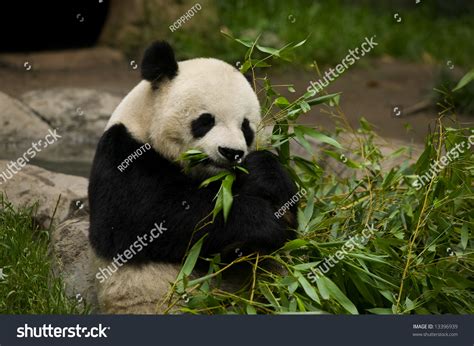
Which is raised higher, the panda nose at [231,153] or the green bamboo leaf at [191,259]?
the panda nose at [231,153]

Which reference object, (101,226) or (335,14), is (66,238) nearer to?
(101,226)

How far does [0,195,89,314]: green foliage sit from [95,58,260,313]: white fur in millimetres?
308

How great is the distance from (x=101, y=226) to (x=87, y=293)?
693 mm

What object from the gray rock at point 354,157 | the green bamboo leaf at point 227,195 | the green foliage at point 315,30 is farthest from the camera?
the green foliage at point 315,30

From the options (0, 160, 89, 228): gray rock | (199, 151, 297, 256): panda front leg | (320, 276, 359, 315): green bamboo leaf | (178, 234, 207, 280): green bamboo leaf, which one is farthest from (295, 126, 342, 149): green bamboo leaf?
(0, 160, 89, 228): gray rock

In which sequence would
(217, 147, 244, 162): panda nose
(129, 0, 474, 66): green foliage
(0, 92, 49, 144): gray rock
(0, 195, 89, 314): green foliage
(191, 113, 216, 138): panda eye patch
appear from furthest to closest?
1. (129, 0, 474, 66): green foliage
2. (0, 92, 49, 144): gray rock
3. (0, 195, 89, 314): green foliage
4. (191, 113, 216, 138): panda eye patch
5. (217, 147, 244, 162): panda nose

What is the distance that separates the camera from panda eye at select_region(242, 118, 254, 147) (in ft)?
14.1

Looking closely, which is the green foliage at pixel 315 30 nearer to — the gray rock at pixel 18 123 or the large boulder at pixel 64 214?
the gray rock at pixel 18 123

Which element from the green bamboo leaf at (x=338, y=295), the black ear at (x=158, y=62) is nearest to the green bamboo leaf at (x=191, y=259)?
the green bamboo leaf at (x=338, y=295)

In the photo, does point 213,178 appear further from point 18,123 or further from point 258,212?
point 18,123

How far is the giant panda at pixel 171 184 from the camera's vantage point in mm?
4098

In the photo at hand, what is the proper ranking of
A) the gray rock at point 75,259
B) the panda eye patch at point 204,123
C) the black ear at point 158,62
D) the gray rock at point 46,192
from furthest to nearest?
the gray rock at point 46,192 → the gray rock at point 75,259 → the black ear at point 158,62 → the panda eye patch at point 204,123

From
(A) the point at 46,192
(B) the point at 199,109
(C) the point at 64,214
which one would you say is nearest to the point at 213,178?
(B) the point at 199,109

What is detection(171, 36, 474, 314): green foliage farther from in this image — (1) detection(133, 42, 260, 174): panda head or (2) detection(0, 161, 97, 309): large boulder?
(2) detection(0, 161, 97, 309): large boulder
